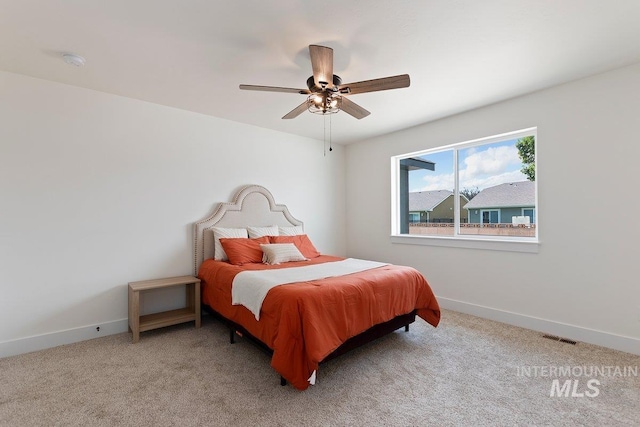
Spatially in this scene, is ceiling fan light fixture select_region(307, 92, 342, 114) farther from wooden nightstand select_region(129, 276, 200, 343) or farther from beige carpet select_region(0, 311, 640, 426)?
wooden nightstand select_region(129, 276, 200, 343)

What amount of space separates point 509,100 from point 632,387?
2782mm

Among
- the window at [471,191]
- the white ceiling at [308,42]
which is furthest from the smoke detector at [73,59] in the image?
the window at [471,191]

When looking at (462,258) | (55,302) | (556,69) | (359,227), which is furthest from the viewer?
(359,227)

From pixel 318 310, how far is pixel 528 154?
9.79 ft

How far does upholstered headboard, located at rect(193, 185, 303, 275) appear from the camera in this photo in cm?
359

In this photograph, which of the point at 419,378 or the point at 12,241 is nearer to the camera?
the point at 419,378

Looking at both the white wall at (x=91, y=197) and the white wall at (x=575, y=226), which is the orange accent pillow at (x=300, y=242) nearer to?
the white wall at (x=91, y=197)

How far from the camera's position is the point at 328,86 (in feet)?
7.16

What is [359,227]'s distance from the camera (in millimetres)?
5016

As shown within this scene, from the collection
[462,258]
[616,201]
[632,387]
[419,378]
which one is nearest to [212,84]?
[419,378]

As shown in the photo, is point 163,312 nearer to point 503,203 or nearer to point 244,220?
point 244,220

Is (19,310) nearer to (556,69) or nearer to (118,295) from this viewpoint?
(118,295)

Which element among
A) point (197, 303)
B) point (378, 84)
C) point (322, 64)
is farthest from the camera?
point (197, 303)

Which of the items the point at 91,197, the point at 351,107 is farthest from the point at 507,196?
the point at 91,197
